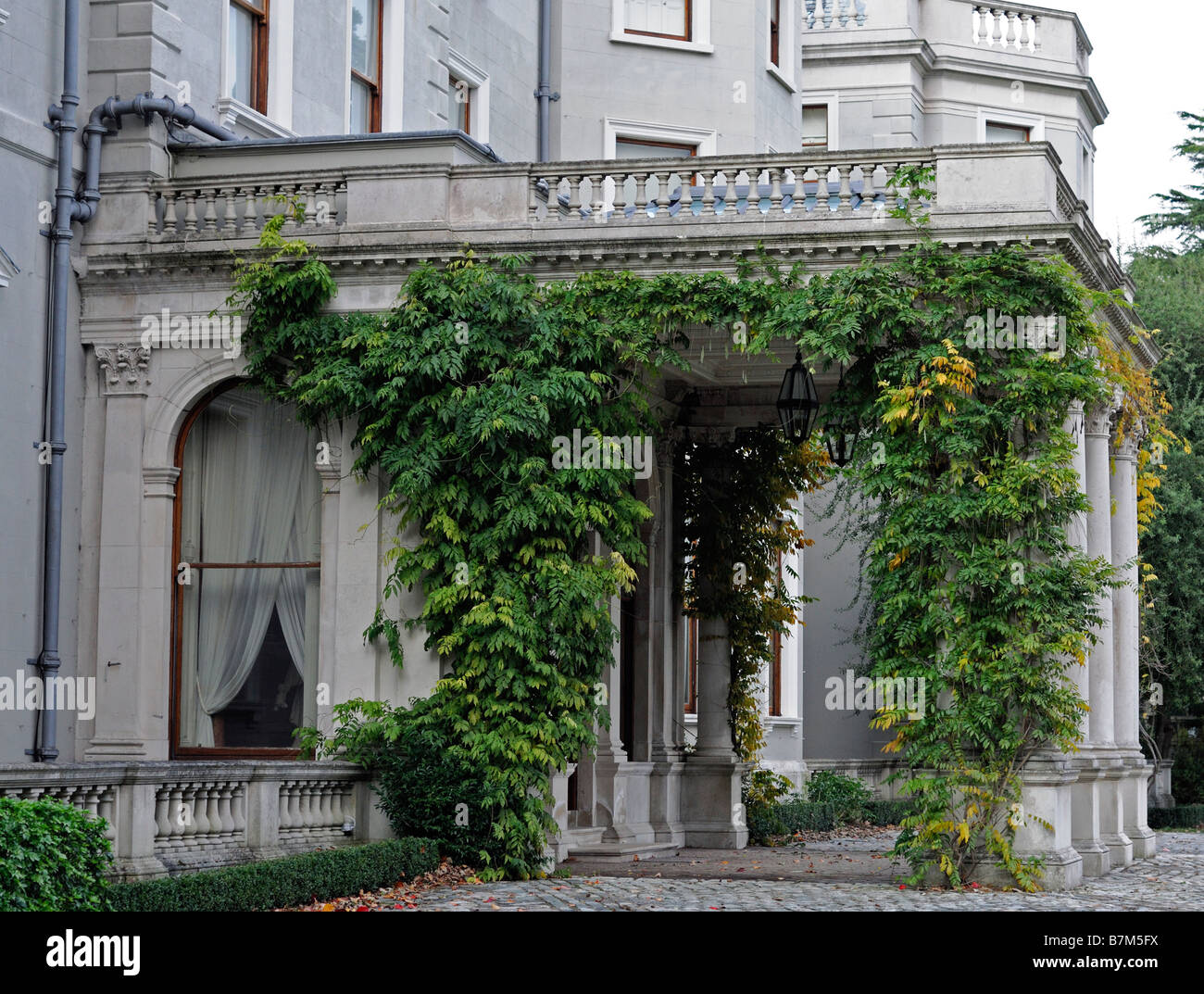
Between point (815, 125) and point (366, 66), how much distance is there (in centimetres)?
1275

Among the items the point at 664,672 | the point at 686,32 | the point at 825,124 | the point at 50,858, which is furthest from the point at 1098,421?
the point at 825,124

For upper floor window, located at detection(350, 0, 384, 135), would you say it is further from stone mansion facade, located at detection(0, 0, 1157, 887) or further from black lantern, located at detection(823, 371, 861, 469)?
black lantern, located at detection(823, 371, 861, 469)

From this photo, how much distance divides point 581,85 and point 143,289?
10.5m

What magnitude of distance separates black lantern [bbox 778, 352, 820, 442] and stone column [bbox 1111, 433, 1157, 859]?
631 centimetres

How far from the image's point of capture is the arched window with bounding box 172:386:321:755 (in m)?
19.6

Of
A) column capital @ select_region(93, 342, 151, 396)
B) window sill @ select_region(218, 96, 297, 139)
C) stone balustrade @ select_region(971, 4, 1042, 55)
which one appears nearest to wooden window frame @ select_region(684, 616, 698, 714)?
window sill @ select_region(218, 96, 297, 139)

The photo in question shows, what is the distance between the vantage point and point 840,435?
18.0 meters

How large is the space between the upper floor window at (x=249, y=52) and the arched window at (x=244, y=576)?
4.04 metres

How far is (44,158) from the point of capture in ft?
62.0

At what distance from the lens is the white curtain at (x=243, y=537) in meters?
19.7

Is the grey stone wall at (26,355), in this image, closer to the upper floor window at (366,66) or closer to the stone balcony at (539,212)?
the stone balcony at (539,212)

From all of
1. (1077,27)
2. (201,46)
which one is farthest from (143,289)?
(1077,27)

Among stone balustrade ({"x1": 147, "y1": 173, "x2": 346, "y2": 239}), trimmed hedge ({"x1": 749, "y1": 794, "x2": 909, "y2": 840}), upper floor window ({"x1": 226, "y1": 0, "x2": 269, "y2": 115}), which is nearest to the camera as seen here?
stone balustrade ({"x1": 147, "y1": 173, "x2": 346, "y2": 239})

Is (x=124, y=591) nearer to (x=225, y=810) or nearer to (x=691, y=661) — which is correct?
(x=225, y=810)
